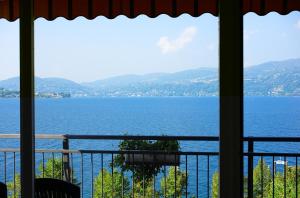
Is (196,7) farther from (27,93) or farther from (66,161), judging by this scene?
(66,161)

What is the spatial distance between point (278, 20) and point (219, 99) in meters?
52.9

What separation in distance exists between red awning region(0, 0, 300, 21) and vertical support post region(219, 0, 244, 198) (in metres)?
1.33

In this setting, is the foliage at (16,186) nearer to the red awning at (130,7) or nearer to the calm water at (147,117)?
the red awning at (130,7)

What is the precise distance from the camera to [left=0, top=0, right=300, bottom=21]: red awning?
3064 millimetres

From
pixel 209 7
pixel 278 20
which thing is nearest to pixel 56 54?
pixel 278 20

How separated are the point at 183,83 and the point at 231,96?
52.4m

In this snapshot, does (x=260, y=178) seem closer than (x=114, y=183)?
Yes

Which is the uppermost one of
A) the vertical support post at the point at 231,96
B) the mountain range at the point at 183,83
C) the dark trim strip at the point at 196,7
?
the mountain range at the point at 183,83

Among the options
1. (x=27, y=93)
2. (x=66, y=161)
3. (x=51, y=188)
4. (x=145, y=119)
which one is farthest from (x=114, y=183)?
(x=145, y=119)

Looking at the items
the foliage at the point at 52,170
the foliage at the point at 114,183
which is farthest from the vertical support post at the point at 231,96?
the foliage at the point at 114,183

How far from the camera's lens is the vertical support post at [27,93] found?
1.98 meters

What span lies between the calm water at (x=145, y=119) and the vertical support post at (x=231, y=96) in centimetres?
4559

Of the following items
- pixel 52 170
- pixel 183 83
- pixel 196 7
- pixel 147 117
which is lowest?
pixel 147 117

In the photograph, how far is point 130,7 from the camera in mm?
3174
